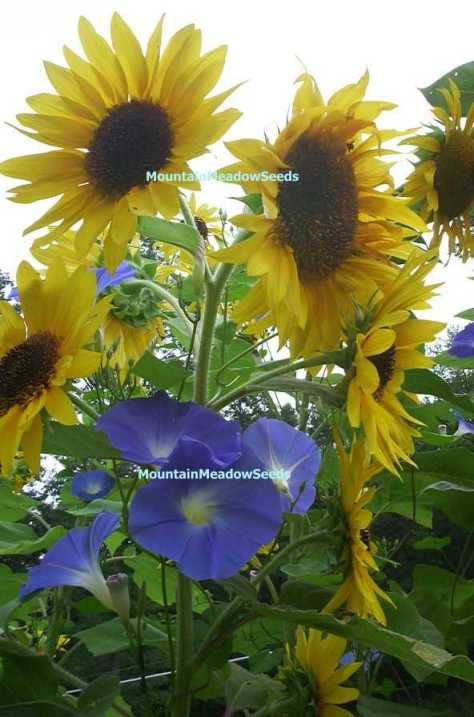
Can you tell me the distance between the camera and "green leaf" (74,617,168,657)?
57cm

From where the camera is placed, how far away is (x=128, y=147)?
0.46 metres

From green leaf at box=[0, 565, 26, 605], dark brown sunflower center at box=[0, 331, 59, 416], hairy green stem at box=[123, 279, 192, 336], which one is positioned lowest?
green leaf at box=[0, 565, 26, 605]

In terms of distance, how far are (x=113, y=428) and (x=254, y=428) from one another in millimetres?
115

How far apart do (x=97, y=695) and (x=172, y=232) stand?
258 millimetres

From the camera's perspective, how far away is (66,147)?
0.47 metres

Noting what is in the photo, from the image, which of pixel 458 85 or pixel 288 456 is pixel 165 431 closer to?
pixel 288 456

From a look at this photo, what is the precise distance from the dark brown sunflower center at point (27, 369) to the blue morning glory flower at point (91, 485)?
11 centimetres

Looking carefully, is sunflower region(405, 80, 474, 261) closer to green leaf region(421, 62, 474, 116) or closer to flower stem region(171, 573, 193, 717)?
green leaf region(421, 62, 474, 116)

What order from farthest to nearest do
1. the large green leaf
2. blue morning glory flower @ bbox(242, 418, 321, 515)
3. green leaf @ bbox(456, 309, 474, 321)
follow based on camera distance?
green leaf @ bbox(456, 309, 474, 321), blue morning glory flower @ bbox(242, 418, 321, 515), the large green leaf

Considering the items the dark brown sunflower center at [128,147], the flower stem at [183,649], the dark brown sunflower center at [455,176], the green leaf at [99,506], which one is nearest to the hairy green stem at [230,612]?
the flower stem at [183,649]

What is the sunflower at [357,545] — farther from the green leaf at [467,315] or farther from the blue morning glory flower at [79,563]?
the green leaf at [467,315]

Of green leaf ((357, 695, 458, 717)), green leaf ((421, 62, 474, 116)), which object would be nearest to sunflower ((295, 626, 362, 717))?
green leaf ((357, 695, 458, 717))

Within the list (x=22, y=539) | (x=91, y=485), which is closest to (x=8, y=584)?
(x=22, y=539)

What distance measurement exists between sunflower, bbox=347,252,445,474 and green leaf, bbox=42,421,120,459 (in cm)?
13
